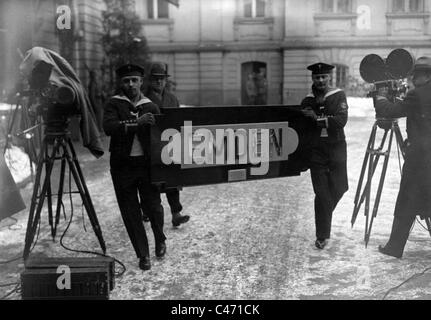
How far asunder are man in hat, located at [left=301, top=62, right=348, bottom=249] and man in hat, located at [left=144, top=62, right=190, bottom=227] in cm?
164

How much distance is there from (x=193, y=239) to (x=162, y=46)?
40.8ft

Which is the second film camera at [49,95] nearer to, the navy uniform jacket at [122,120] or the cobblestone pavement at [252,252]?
the navy uniform jacket at [122,120]

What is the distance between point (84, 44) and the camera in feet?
50.0

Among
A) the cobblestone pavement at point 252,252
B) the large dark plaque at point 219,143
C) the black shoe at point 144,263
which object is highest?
the large dark plaque at point 219,143

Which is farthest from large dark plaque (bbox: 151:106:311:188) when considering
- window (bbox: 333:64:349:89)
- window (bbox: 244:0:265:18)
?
window (bbox: 244:0:265:18)

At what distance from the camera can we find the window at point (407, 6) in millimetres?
9203

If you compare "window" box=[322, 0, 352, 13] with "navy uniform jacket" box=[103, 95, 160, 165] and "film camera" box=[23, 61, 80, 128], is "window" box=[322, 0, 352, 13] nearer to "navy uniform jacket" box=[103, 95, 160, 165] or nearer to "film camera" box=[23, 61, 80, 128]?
"navy uniform jacket" box=[103, 95, 160, 165]

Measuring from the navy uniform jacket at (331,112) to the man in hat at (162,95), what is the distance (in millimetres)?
1676

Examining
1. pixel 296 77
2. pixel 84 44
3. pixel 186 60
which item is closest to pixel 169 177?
pixel 296 77

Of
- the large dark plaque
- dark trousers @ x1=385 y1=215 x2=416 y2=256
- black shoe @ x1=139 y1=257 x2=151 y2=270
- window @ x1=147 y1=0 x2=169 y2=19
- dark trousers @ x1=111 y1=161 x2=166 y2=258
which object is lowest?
black shoe @ x1=139 y1=257 x2=151 y2=270

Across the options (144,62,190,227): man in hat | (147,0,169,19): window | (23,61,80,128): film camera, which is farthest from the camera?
(147,0,169,19): window

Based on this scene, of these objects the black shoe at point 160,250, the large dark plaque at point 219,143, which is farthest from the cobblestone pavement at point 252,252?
the large dark plaque at point 219,143

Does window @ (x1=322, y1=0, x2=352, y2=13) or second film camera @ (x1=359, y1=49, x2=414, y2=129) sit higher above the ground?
window @ (x1=322, y1=0, x2=352, y2=13)

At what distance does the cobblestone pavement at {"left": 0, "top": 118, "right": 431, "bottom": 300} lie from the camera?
→ 12.8ft
